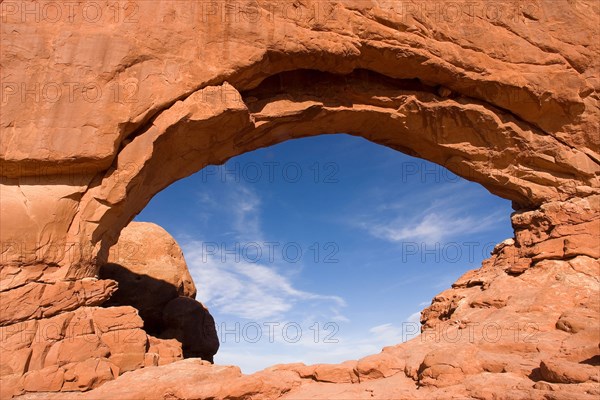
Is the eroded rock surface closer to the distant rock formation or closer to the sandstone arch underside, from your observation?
the distant rock formation

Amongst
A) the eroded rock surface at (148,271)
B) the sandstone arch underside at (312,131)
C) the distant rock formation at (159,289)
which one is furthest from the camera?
the distant rock formation at (159,289)

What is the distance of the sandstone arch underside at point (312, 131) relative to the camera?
8.59 m

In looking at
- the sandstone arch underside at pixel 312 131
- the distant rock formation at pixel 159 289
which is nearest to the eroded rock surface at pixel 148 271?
the distant rock formation at pixel 159 289

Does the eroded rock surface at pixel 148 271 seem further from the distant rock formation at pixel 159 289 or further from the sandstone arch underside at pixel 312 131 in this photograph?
the sandstone arch underside at pixel 312 131

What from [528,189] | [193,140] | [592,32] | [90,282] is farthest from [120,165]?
[592,32]

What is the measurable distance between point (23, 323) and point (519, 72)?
1423 cm

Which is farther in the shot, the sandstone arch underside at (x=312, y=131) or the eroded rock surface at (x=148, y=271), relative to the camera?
the eroded rock surface at (x=148, y=271)

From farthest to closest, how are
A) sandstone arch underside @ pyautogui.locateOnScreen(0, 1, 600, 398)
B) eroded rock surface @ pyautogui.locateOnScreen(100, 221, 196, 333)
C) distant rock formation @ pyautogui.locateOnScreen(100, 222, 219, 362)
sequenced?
distant rock formation @ pyautogui.locateOnScreen(100, 222, 219, 362), eroded rock surface @ pyautogui.locateOnScreen(100, 221, 196, 333), sandstone arch underside @ pyautogui.locateOnScreen(0, 1, 600, 398)

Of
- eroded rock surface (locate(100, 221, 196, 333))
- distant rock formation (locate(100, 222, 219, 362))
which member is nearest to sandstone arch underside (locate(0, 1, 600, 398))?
eroded rock surface (locate(100, 221, 196, 333))

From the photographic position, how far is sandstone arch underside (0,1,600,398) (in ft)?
28.2

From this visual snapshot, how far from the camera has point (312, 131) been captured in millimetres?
13750

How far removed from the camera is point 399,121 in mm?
13344

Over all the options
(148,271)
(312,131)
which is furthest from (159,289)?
(312,131)

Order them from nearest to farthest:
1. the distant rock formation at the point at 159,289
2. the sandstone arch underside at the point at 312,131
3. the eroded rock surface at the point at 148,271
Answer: the sandstone arch underside at the point at 312,131 < the eroded rock surface at the point at 148,271 < the distant rock formation at the point at 159,289
